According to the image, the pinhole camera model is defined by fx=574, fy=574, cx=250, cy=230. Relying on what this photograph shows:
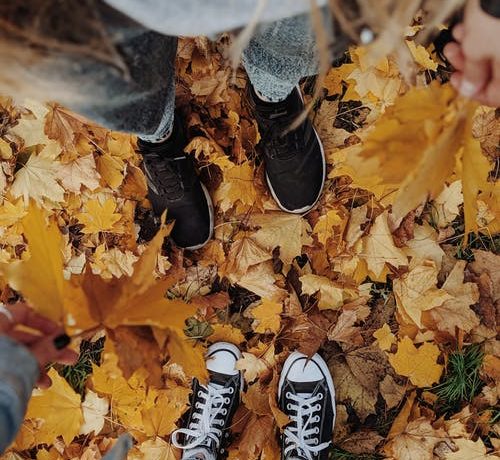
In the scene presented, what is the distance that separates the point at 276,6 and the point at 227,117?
101 cm

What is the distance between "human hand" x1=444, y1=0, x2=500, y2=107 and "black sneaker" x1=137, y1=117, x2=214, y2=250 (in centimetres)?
86

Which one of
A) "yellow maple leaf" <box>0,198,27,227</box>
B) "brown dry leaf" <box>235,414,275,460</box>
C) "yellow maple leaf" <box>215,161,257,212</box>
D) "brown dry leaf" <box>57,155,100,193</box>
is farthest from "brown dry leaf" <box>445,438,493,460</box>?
"yellow maple leaf" <box>0,198,27,227</box>

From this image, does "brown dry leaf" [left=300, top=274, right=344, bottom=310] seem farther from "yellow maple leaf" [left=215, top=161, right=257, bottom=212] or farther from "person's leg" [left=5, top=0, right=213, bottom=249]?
"person's leg" [left=5, top=0, right=213, bottom=249]

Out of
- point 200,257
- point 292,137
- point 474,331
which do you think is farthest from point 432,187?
point 200,257

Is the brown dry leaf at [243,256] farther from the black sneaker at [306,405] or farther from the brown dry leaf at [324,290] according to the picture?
the black sneaker at [306,405]

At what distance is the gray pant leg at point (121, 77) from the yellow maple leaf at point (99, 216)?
0.62 meters

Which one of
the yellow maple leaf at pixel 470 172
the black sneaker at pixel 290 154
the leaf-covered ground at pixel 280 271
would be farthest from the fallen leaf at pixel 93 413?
the yellow maple leaf at pixel 470 172

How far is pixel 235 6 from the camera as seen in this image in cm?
69

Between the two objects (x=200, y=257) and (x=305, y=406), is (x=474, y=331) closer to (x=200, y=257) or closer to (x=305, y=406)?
(x=305, y=406)

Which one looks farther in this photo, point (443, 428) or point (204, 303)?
point (204, 303)

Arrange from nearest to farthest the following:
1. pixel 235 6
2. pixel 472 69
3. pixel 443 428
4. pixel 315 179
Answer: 1. pixel 235 6
2. pixel 472 69
3. pixel 443 428
4. pixel 315 179

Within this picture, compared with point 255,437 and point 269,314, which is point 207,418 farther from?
point 269,314

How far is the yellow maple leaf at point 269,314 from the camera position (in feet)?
5.28

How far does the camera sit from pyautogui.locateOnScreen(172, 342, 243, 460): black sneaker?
162 cm
